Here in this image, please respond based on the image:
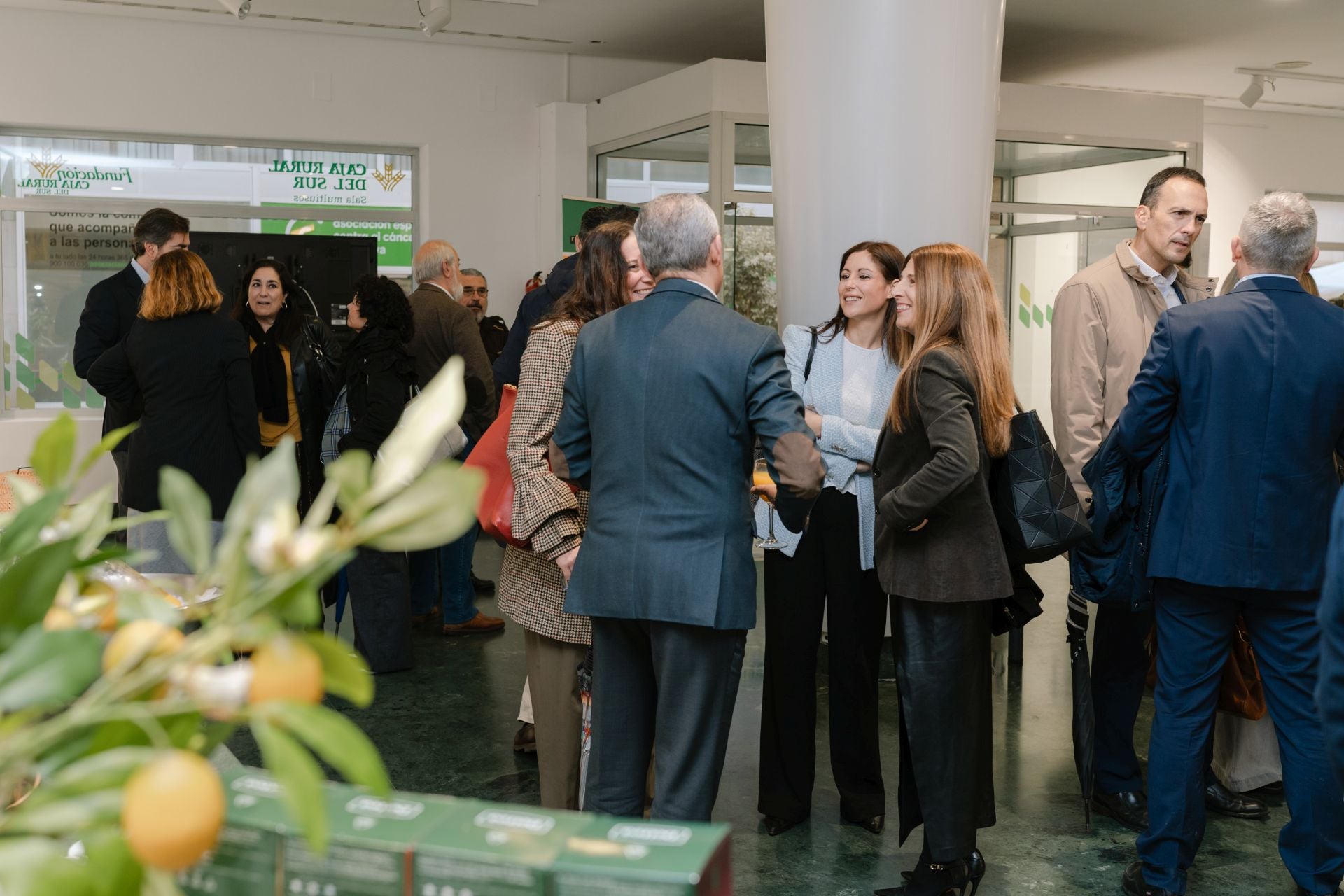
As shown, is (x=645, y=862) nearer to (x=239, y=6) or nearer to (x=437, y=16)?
(x=239, y=6)

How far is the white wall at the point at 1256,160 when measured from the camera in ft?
39.2

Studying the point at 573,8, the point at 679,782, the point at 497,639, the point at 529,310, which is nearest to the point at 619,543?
the point at 679,782

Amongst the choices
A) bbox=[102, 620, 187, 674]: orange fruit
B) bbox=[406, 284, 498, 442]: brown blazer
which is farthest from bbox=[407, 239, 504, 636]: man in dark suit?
bbox=[102, 620, 187, 674]: orange fruit

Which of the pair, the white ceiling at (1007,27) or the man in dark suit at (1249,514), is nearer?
the man in dark suit at (1249,514)

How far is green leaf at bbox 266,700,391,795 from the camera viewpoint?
1.43ft

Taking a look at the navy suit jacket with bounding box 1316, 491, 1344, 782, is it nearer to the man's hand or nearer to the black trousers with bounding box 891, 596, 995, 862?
the black trousers with bounding box 891, 596, 995, 862

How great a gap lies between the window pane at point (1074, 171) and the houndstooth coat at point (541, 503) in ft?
23.3

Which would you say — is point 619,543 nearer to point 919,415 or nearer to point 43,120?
point 919,415

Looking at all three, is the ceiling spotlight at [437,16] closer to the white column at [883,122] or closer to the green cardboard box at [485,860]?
the white column at [883,122]

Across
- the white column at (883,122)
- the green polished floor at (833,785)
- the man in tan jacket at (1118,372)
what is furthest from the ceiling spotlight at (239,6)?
the man in tan jacket at (1118,372)

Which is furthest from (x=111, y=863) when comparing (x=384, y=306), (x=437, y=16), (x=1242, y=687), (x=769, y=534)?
(x=437, y=16)

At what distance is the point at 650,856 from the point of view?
691 millimetres

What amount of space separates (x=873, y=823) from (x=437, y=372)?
2599 mm

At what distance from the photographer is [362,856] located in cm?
72
